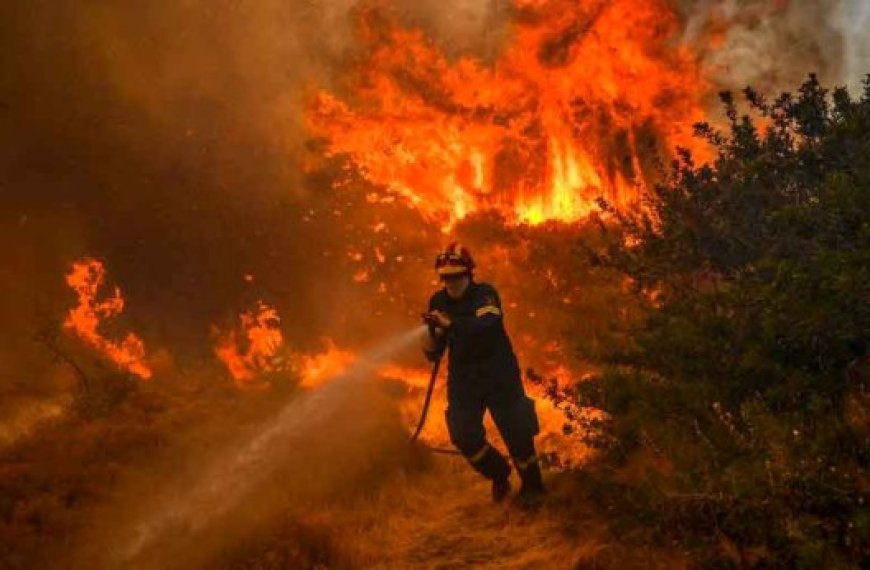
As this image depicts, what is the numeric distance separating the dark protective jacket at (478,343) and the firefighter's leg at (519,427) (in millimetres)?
144

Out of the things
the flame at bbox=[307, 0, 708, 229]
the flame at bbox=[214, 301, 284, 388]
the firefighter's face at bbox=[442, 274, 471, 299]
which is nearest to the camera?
the firefighter's face at bbox=[442, 274, 471, 299]

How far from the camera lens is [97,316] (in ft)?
40.2

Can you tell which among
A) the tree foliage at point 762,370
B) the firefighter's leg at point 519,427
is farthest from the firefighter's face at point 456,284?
the tree foliage at point 762,370

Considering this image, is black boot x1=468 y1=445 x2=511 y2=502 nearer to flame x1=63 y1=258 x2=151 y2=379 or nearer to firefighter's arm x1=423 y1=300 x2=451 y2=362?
firefighter's arm x1=423 y1=300 x2=451 y2=362

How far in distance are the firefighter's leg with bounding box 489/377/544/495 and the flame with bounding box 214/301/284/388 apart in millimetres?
6633

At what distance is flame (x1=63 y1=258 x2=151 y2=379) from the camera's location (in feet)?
39.1

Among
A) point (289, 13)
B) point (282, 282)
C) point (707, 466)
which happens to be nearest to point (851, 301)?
point (707, 466)

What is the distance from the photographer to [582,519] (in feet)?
16.2

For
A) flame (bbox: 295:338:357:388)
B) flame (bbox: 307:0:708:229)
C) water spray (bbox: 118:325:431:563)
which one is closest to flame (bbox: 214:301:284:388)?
flame (bbox: 295:338:357:388)

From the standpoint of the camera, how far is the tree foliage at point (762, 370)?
3.04 meters

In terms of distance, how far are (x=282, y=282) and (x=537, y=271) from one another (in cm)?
470

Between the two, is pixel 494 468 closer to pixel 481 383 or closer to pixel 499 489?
pixel 499 489

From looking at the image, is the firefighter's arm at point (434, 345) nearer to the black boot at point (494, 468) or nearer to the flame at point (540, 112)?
the black boot at point (494, 468)

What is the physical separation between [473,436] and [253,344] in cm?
750
